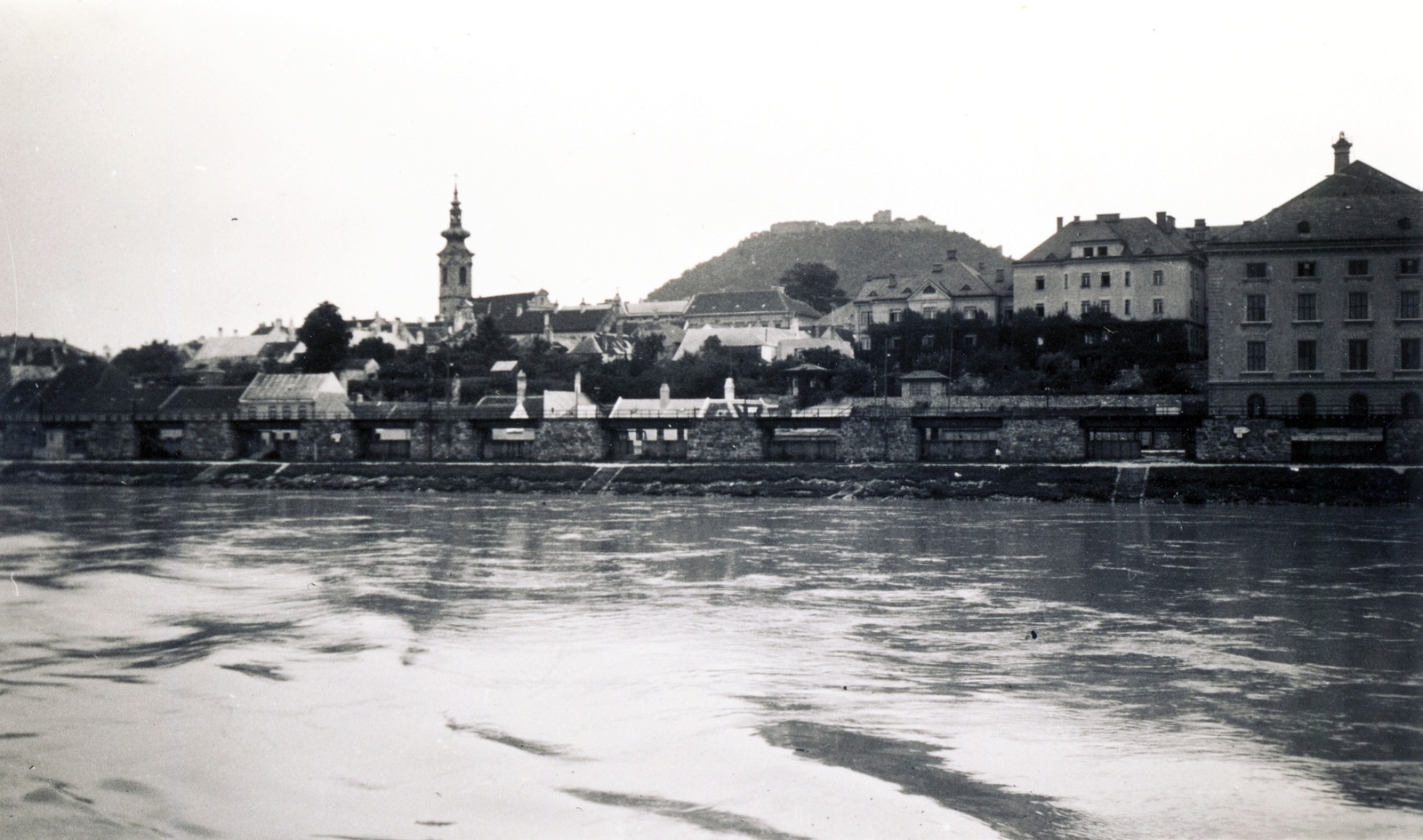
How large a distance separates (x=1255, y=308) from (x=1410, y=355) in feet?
17.8

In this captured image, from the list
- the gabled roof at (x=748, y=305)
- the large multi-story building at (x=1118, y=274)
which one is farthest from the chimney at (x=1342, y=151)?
the gabled roof at (x=748, y=305)

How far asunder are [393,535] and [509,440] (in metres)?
27.8

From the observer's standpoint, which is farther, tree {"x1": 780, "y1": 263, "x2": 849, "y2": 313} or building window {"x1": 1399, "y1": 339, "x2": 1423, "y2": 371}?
tree {"x1": 780, "y1": 263, "x2": 849, "y2": 313}

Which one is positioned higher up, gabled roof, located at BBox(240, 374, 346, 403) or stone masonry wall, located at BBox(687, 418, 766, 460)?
gabled roof, located at BBox(240, 374, 346, 403)

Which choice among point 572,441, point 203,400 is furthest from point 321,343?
point 572,441

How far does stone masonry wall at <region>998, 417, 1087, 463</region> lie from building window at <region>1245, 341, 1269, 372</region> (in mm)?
6641

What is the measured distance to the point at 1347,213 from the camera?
43719mm

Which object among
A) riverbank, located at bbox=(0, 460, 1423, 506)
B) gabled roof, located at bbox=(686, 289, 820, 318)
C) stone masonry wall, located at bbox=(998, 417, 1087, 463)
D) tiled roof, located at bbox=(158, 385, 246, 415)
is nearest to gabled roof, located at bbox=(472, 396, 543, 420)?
riverbank, located at bbox=(0, 460, 1423, 506)

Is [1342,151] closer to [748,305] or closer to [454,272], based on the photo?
[748,305]

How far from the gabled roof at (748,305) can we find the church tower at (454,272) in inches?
786

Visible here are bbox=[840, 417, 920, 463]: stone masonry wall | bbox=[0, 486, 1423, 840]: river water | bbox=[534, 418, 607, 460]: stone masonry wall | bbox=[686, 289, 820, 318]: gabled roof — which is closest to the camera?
bbox=[0, 486, 1423, 840]: river water

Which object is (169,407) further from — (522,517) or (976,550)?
(976,550)

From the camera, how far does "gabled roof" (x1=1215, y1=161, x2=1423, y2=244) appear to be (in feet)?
140

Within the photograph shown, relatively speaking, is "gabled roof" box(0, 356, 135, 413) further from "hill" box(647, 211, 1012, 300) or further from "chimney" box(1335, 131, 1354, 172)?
"hill" box(647, 211, 1012, 300)
